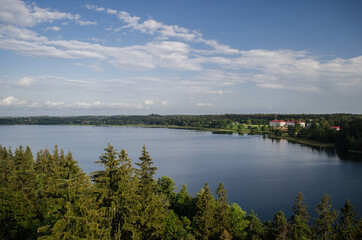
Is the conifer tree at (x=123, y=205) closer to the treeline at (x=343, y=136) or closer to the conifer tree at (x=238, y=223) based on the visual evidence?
the conifer tree at (x=238, y=223)

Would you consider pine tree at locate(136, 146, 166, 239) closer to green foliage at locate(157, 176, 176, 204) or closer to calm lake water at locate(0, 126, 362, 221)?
green foliage at locate(157, 176, 176, 204)

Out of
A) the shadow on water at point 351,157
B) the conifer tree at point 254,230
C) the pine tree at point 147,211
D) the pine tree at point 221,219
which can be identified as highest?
the pine tree at point 147,211

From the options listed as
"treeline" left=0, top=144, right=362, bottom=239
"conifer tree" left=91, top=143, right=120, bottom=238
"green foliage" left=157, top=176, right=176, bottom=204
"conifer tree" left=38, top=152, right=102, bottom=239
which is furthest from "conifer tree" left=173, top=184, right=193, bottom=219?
"conifer tree" left=38, top=152, right=102, bottom=239

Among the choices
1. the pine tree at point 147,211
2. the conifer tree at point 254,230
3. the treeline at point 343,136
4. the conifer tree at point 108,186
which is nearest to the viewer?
the conifer tree at point 108,186

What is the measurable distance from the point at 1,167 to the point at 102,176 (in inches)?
879

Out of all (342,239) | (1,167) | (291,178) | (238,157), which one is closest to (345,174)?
(291,178)

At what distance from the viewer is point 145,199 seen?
14234 mm

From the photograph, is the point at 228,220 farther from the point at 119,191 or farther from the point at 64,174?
the point at 64,174

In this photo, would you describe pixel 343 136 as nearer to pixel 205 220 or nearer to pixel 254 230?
pixel 254 230

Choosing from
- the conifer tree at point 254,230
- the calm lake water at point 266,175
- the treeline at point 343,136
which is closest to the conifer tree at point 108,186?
the conifer tree at point 254,230

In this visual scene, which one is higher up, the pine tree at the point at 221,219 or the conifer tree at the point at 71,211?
the conifer tree at the point at 71,211

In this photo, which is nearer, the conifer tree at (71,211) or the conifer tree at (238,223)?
the conifer tree at (71,211)

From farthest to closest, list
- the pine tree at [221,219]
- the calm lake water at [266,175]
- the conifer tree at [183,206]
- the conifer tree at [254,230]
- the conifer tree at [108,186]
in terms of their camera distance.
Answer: the calm lake water at [266,175]
the conifer tree at [183,206]
the conifer tree at [254,230]
the pine tree at [221,219]
the conifer tree at [108,186]

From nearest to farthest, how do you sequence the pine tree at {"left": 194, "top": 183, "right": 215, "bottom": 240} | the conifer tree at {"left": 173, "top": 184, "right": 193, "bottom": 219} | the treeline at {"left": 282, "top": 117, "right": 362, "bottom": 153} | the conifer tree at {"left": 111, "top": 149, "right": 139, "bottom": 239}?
the conifer tree at {"left": 111, "top": 149, "right": 139, "bottom": 239} < the pine tree at {"left": 194, "top": 183, "right": 215, "bottom": 240} < the conifer tree at {"left": 173, "top": 184, "right": 193, "bottom": 219} < the treeline at {"left": 282, "top": 117, "right": 362, "bottom": 153}
